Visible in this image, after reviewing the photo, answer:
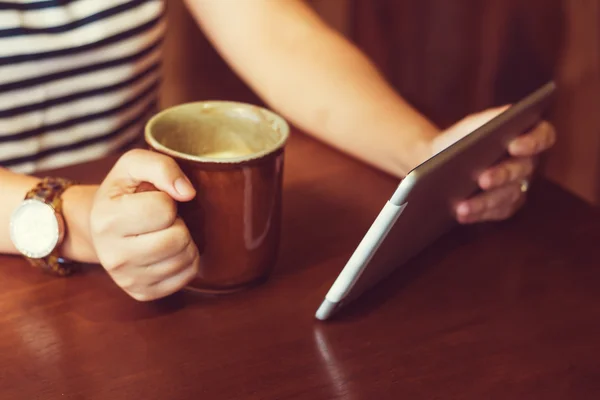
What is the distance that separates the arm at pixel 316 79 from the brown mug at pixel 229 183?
0.21 m

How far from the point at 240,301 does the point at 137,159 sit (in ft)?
0.46

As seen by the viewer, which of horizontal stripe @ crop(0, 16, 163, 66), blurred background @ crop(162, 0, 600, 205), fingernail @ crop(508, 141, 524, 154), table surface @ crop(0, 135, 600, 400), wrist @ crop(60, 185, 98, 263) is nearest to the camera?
table surface @ crop(0, 135, 600, 400)

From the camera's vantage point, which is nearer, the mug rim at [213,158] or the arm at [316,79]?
the mug rim at [213,158]

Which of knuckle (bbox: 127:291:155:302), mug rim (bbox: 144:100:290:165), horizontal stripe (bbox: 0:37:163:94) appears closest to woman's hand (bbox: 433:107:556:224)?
mug rim (bbox: 144:100:290:165)

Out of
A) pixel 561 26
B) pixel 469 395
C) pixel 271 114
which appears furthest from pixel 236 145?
pixel 561 26

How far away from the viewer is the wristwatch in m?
0.61

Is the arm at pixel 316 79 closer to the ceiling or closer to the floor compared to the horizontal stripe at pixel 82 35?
closer to the floor

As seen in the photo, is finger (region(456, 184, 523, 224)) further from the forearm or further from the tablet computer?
the forearm

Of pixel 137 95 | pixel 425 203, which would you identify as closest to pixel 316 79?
pixel 137 95

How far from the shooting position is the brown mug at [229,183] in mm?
549

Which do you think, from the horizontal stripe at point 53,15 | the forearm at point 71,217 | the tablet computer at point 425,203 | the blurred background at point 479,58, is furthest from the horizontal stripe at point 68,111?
the blurred background at point 479,58

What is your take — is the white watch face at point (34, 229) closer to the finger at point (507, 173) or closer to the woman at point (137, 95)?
the woman at point (137, 95)

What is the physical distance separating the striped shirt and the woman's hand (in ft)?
1.32

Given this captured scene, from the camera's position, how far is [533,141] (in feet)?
2.42
